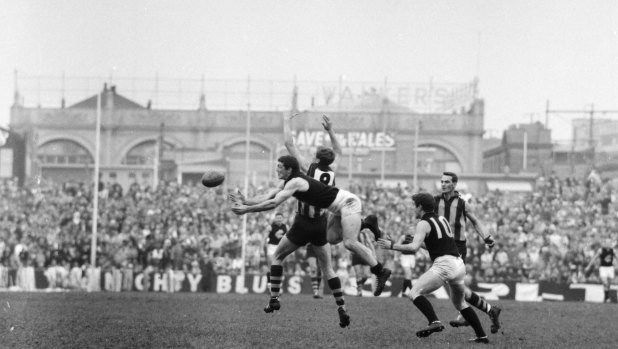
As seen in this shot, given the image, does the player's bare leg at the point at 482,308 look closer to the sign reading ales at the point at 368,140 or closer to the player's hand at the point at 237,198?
the player's hand at the point at 237,198

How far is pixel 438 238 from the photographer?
13.7m

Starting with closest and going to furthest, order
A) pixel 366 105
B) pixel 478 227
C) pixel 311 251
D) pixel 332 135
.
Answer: pixel 332 135, pixel 478 227, pixel 311 251, pixel 366 105

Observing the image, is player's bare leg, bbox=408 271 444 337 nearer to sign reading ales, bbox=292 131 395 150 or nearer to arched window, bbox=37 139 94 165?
sign reading ales, bbox=292 131 395 150

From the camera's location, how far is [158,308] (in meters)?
19.0

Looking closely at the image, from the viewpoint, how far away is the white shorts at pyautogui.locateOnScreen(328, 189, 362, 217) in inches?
564

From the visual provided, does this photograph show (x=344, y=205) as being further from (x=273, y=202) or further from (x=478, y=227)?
(x=478, y=227)

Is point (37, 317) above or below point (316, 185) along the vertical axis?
below

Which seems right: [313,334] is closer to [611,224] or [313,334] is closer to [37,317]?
[37,317]

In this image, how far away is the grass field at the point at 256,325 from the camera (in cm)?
1292

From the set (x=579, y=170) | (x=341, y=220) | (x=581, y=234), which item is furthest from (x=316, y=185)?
(x=579, y=170)

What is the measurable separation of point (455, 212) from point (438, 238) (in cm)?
265

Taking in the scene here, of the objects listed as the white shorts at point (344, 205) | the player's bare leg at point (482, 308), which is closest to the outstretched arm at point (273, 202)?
the white shorts at point (344, 205)

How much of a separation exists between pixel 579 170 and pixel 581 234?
158 ft

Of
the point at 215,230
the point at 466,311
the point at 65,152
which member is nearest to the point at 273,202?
the point at 466,311
